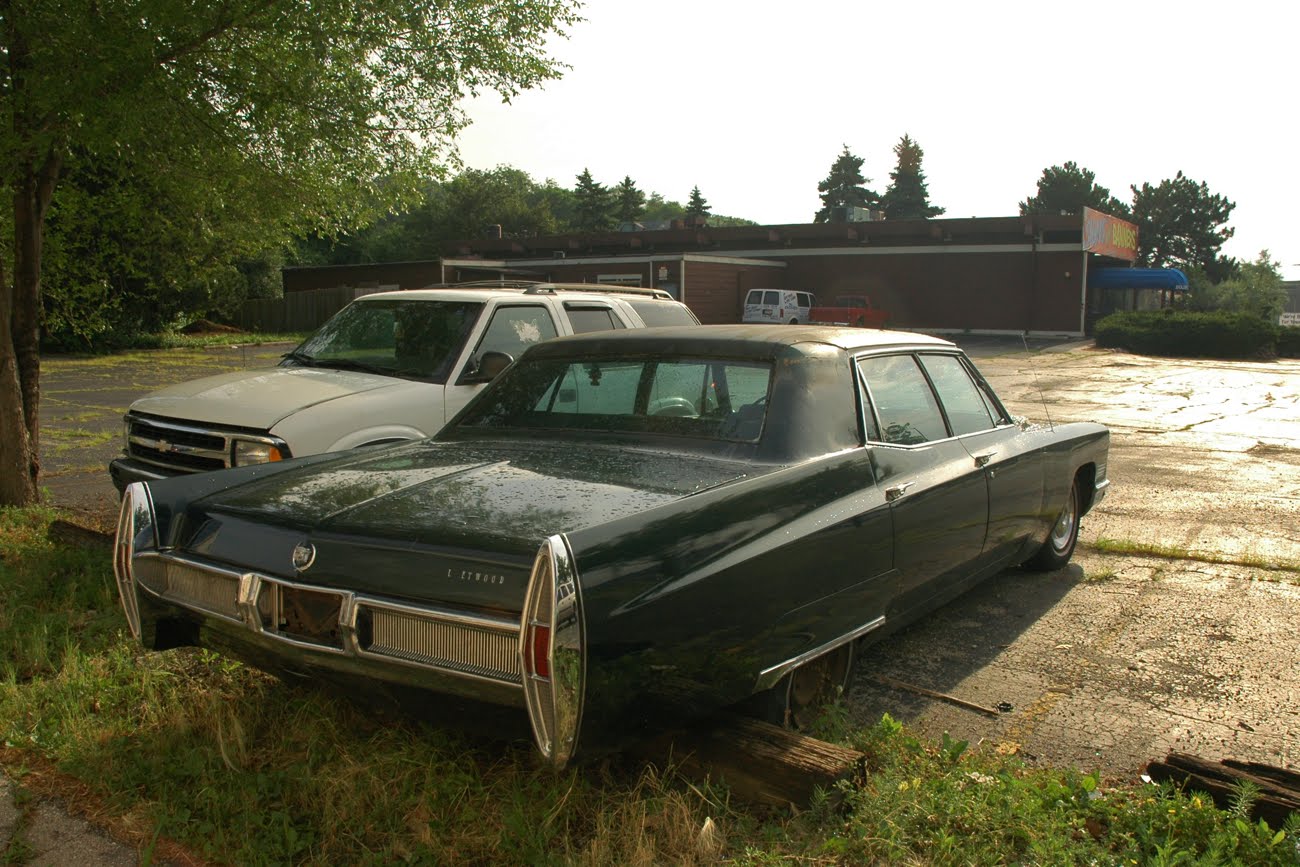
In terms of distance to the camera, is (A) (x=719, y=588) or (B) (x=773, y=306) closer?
(A) (x=719, y=588)

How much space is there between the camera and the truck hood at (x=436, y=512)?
2.80 meters

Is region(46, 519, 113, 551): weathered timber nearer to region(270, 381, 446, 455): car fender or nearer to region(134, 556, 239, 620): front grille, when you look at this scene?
region(270, 381, 446, 455): car fender

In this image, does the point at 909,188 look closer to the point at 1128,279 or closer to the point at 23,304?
the point at 1128,279

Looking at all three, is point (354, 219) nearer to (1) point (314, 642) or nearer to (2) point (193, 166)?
(2) point (193, 166)

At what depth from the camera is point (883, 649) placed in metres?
4.76

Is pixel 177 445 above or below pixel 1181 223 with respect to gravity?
below

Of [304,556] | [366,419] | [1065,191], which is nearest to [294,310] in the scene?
[366,419]

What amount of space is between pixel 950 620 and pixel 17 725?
13.5ft

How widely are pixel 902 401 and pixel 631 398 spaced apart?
1.19 metres

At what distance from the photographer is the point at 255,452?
222 inches

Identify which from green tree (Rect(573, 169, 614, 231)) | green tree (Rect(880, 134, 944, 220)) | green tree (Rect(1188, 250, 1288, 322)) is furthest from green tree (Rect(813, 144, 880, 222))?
green tree (Rect(1188, 250, 1288, 322))

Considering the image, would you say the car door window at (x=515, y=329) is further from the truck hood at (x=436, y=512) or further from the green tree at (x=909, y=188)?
the green tree at (x=909, y=188)

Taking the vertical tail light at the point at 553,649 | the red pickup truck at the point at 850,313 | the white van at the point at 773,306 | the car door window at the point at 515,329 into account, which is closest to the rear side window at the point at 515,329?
the car door window at the point at 515,329

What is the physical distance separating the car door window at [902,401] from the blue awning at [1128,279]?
129ft
